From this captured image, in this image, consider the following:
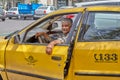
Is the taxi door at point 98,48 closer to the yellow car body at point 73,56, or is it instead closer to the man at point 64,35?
the yellow car body at point 73,56

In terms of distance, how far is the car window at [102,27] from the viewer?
16.2 feet

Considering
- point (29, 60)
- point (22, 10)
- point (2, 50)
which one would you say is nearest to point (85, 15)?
point (29, 60)

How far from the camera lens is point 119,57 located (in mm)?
4691

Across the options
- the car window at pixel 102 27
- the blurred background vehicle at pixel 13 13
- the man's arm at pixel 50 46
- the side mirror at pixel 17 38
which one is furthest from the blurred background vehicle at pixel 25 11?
the car window at pixel 102 27

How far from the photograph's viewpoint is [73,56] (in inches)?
195

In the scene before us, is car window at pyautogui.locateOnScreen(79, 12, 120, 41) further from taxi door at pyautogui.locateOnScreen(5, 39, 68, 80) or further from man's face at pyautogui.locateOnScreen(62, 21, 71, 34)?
man's face at pyautogui.locateOnScreen(62, 21, 71, 34)

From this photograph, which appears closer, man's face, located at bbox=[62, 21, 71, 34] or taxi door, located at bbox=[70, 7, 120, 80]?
taxi door, located at bbox=[70, 7, 120, 80]

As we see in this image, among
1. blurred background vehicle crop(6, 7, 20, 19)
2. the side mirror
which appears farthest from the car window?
blurred background vehicle crop(6, 7, 20, 19)

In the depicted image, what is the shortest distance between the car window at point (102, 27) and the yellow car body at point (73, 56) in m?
0.01

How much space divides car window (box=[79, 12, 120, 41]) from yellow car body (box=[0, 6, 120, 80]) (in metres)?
0.01

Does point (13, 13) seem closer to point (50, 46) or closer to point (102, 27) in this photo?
point (50, 46)

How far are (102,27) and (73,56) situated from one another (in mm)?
562

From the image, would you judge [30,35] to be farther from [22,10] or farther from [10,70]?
[22,10]

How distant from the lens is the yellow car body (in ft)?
Answer: 15.7
